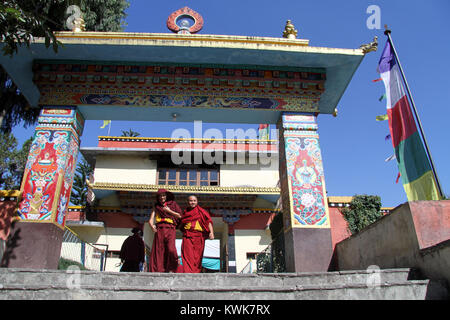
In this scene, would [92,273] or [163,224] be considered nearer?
[92,273]

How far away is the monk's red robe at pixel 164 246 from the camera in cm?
530

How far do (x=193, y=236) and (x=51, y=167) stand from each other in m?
3.01

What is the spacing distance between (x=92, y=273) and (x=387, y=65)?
691cm

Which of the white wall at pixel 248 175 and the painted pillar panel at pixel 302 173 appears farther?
the white wall at pixel 248 175

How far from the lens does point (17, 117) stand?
38.7ft

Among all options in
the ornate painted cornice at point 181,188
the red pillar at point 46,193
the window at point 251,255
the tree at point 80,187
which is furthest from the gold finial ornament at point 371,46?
the tree at point 80,187

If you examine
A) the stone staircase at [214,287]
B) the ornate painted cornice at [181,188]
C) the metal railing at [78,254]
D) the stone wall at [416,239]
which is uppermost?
the ornate painted cornice at [181,188]

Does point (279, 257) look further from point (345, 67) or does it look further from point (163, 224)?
point (345, 67)

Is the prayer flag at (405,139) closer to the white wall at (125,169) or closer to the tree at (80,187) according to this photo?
the white wall at (125,169)

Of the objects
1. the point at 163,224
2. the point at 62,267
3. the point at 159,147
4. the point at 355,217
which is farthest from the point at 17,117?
the point at 355,217

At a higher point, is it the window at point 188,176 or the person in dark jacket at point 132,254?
the window at point 188,176

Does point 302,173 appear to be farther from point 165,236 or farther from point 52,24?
point 52,24

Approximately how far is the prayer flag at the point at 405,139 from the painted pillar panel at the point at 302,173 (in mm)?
1447

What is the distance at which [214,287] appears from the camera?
3197 mm
